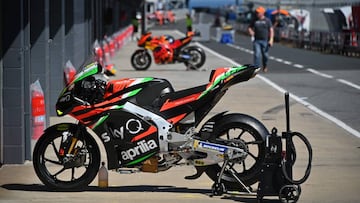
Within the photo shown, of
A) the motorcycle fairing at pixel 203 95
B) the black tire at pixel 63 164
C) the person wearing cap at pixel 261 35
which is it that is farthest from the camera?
the person wearing cap at pixel 261 35

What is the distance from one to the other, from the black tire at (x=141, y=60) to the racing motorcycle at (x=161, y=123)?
20.1m

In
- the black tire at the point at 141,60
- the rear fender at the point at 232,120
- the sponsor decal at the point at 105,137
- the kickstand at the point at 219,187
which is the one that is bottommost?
the black tire at the point at 141,60

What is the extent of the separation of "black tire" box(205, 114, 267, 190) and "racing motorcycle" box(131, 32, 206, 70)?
775 inches

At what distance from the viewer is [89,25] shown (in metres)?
25.1

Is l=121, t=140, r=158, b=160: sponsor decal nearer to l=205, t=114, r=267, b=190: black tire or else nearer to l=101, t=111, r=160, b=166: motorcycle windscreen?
l=101, t=111, r=160, b=166: motorcycle windscreen

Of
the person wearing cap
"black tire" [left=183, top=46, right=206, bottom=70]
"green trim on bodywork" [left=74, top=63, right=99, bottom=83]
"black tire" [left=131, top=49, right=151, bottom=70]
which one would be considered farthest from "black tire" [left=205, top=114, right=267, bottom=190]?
"black tire" [left=131, top=49, right=151, bottom=70]

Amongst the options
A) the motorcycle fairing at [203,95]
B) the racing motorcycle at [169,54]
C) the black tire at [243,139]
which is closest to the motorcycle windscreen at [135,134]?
the motorcycle fairing at [203,95]

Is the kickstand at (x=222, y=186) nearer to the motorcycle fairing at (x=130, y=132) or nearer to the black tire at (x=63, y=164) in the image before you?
the motorcycle fairing at (x=130, y=132)

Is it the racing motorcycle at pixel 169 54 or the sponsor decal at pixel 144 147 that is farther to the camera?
the racing motorcycle at pixel 169 54

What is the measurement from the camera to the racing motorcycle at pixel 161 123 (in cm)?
908

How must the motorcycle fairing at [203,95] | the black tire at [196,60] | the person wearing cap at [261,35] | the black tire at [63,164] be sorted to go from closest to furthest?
1. the motorcycle fairing at [203,95]
2. the black tire at [63,164]
3. the person wearing cap at [261,35]
4. the black tire at [196,60]

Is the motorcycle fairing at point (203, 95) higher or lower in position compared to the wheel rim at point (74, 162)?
higher

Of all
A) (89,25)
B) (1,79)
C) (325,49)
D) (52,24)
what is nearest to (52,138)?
(1,79)

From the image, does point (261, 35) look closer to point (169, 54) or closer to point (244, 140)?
point (169, 54)
